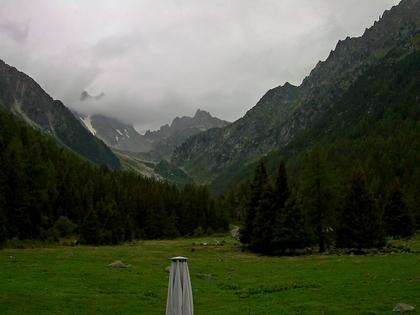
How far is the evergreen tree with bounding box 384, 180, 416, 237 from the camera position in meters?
80.7

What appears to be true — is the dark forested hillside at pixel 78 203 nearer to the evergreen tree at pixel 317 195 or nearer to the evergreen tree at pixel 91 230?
the evergreen tree at pixel 91 230

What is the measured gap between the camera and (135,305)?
26016 millimetres

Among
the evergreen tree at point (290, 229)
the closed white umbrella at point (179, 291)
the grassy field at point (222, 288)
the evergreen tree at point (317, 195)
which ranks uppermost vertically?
the evergreen tree at point (317, 195)

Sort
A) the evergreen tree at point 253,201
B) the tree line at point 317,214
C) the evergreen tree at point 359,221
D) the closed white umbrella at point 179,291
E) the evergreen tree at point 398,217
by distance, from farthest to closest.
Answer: the evergreen tree at point 398,217
the evergreen tree at point 253,201
the tree line at point 317,214
the evergreen tree at point 359,221
the closed white umbrella at point 179,291

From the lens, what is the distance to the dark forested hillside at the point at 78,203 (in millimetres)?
80938

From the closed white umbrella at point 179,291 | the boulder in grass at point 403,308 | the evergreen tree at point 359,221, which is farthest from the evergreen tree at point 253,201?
the closed white umbrella at point 179,291

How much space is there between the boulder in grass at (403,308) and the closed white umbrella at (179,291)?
12181 mm

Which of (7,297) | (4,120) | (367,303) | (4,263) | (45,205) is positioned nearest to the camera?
(367,303)

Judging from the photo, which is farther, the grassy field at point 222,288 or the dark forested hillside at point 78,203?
the dark forested hillside at point 78,203

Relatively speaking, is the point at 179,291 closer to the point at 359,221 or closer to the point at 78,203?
the point at 359,221

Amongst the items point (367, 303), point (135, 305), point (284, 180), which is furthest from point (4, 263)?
point (284, 180)

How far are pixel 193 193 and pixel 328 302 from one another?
120379 mm

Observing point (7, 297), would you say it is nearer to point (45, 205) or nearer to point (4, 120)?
point (45, 205)

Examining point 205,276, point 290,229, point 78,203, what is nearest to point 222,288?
point 205,276
